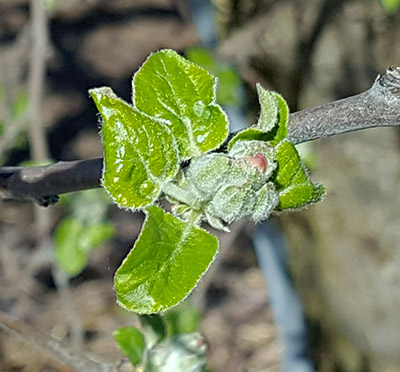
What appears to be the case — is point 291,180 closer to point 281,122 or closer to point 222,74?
point 281,122

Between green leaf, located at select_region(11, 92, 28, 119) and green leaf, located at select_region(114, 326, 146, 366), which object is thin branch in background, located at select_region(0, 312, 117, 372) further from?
green leaf, located at select_region(11, 92, 28, 119)

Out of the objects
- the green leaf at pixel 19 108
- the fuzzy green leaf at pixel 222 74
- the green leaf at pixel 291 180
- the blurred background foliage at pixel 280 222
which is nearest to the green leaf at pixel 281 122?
the green leaf at pixel 291 180

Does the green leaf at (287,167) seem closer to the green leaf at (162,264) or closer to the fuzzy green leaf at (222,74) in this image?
the green leaf at (162,264)

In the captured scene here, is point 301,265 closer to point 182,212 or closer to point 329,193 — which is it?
point 329,193

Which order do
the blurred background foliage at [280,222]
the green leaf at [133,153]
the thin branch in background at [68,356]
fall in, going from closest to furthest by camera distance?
the green leaf at [133,153] < the thin branch in background at [68,356] < the blurred background foliage at [280,222]

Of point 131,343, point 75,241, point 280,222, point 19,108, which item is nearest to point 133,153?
point 131,343

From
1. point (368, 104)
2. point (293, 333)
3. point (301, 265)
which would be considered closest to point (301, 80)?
point (301, 265)

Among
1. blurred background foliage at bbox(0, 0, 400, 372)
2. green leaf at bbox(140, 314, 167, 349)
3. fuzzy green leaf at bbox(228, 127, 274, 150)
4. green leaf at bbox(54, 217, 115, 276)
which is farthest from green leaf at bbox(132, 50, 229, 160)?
green leaf at bbox(54, 217, 115, 276)
